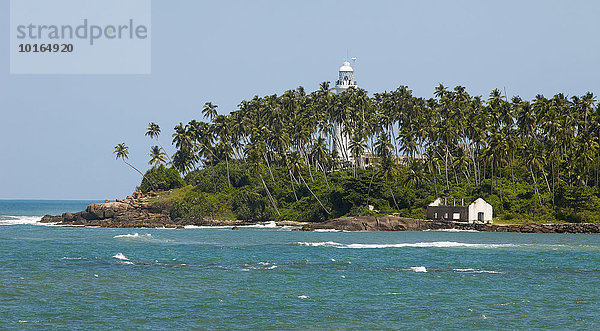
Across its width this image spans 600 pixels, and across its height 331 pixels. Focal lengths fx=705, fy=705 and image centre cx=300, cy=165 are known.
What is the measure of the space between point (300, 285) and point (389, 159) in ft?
236

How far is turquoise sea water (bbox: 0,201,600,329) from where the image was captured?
35.2 m

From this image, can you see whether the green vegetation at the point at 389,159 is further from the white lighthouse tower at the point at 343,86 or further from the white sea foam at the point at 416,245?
the white sea foam at the point at 416,245

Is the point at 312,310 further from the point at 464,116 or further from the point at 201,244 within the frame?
the point at 464,116

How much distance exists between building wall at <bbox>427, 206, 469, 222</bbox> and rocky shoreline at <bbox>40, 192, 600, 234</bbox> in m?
2.16

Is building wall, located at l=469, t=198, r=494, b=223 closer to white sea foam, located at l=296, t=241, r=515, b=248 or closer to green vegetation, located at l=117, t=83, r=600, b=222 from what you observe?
green vegetation, located at l=117, t=83, r=600, b=222

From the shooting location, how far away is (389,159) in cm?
Result: 11681

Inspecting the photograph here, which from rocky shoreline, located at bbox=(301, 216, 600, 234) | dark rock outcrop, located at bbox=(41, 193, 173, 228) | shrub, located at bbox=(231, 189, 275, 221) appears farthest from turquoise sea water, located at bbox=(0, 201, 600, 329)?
dark rock outcrop, located at bbox=(41, 193, 173, 228)

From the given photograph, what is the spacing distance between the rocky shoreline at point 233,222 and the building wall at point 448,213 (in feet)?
7.10

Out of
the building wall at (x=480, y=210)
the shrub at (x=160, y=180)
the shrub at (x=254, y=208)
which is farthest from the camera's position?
the shrub at (x=160, y=180)

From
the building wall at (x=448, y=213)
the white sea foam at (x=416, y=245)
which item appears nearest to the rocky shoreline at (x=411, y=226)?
the building wall at (x=448, y=213)

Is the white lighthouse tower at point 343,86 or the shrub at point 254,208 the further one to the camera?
the white lighthouse tower at point 343,86

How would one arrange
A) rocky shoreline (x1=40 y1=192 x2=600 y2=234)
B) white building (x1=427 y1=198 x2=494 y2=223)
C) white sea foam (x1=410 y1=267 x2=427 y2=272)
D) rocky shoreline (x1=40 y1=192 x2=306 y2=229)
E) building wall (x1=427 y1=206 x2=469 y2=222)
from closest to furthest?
white sea foam (x1=410 y1=267 x2=427 y2=272) → rocky shoreline (x1=40 y1=192 x2=600 y2=234) → white building (x1=427 y1=198 x2=494 y2=223) → building wall (x1=427 y1=206 x2=469 y2=222) → rocky shoreline (x1=40 y1=192 x2=306 y2=229)

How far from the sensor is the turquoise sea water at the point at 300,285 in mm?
35188

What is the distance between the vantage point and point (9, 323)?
33.5 m
